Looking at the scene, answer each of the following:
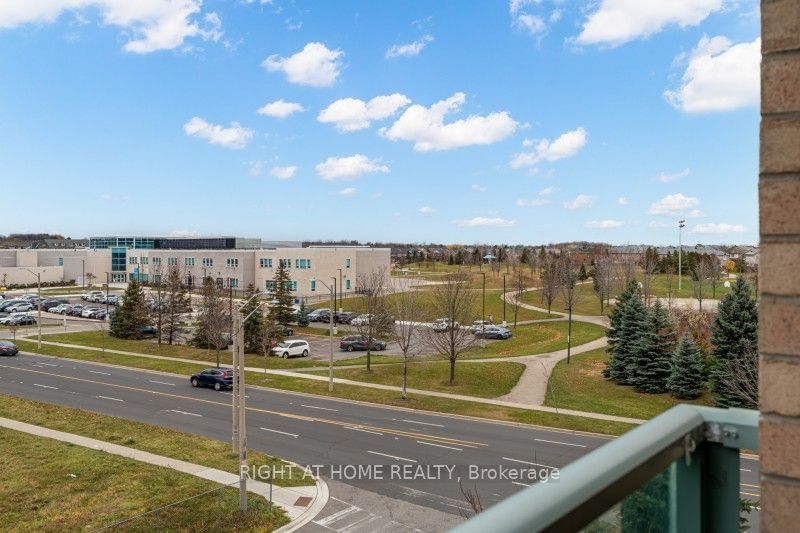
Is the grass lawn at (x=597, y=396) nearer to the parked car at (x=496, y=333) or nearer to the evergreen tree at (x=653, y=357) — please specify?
the evergreen tree at (x=653, y=357)

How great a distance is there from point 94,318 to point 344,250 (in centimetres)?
3010

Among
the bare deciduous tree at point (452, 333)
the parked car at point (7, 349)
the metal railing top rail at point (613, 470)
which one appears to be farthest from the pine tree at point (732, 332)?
the parked car at point (7, 349)

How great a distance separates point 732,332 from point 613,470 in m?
31.5

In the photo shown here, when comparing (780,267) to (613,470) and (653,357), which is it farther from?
(653,357)

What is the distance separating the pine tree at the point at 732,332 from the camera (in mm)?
27797

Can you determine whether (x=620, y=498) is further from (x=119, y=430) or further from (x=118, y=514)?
(x=119, y=430)

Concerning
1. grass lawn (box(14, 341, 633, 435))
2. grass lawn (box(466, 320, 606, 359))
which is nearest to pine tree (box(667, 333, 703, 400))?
grass lawn (box(14, 341, 633, 435))

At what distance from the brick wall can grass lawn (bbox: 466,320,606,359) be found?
40.6m

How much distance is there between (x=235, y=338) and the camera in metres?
18.5

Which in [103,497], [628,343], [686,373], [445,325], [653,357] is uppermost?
[445,325]

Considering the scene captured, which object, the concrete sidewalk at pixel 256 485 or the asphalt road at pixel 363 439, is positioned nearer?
the concrete sidewalk at pixel 256 485

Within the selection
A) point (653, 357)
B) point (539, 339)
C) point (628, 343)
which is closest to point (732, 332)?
point (653, 357)

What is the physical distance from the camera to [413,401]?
2916 cm

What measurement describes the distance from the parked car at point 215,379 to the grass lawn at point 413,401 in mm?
Result: 1876
